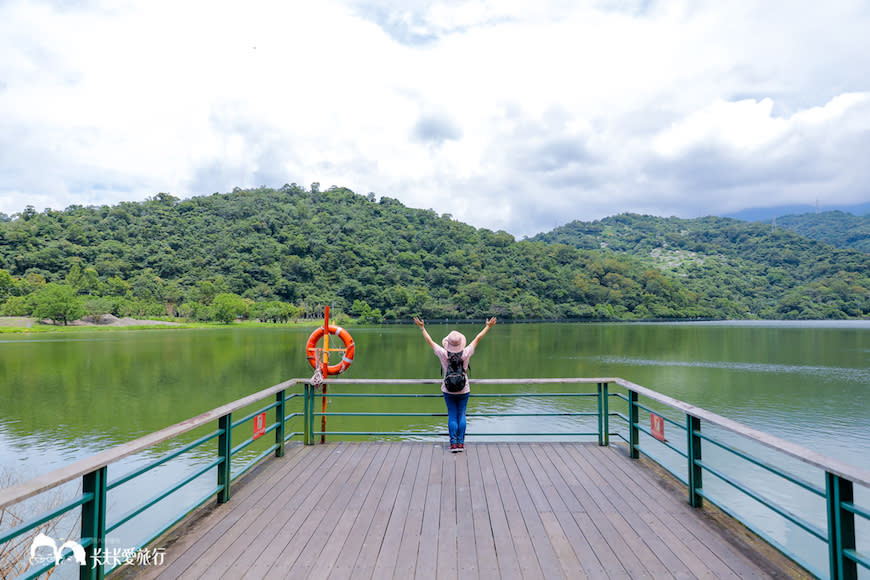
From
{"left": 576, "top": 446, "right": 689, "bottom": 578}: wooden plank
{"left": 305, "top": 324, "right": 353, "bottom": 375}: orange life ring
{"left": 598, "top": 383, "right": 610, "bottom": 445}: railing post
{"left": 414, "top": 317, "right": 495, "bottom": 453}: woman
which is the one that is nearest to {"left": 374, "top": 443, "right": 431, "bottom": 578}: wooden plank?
{"left": 414, "top": 317, "right": 495, "bottom": 453}: woman

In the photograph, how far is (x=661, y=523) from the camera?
2.90m

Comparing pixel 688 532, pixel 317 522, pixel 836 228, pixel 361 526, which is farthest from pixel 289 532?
pixel 836 228

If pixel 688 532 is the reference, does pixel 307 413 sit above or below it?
above

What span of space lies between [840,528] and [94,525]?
3234 millimetres

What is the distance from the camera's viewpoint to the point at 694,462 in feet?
10.3

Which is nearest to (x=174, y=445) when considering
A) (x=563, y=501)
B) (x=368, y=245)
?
(x=563, y=501)

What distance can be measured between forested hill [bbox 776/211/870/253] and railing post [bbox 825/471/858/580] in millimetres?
156273

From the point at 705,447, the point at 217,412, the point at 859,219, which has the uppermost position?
the point at 859,219

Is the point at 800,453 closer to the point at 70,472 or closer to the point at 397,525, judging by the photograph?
the point at 397,525

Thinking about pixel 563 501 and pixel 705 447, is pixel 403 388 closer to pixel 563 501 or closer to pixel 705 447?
A: pixel 705 447

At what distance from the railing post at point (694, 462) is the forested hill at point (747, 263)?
99.7m

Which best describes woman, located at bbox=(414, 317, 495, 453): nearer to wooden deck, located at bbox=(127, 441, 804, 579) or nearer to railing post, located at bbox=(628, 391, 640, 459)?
wooden deck, located at bbox=(127, 441, 804, 579)

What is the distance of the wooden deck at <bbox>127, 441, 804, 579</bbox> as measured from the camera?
92.6 inches

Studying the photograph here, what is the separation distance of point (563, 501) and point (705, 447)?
8648 millimetres
